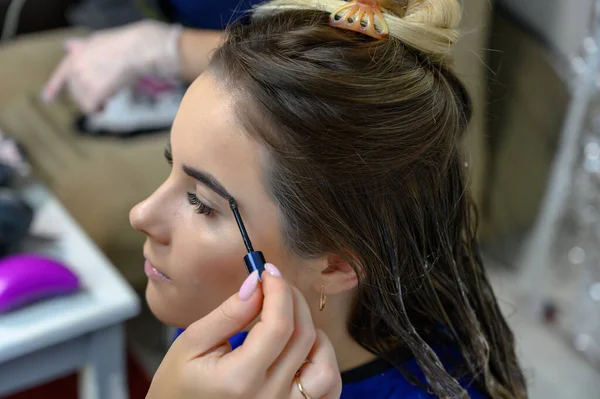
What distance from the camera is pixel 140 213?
678mm

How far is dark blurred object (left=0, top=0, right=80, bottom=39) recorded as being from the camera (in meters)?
2.15

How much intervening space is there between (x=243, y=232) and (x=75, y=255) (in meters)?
0.49

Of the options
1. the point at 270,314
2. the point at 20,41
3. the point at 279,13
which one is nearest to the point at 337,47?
the point at 279,13

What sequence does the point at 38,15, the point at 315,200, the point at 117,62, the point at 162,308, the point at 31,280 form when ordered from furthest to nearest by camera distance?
1. the point at 38,15
2. the point at 117,62
3. the point at 31,280
4. the point at 162,308
5. the point at 315,200

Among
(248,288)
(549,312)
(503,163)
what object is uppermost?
(248,288)

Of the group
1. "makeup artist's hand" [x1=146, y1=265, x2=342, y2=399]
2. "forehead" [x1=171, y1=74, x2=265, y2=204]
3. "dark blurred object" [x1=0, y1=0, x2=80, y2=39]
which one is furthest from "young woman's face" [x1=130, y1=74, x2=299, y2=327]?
"dark blurred object" [x1=0, y1=0, x2=80, y2=39]

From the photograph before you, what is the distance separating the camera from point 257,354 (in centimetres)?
52

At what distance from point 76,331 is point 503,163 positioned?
44.8 inches

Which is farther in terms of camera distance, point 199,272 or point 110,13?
point 110,13

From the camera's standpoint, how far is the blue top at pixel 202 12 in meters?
1.23

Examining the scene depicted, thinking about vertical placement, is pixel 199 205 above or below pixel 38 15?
above

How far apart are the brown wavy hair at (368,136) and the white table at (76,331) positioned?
0.37 metres

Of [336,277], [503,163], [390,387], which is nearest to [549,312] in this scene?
[503,163]

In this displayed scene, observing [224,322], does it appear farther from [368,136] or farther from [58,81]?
[58,81]
